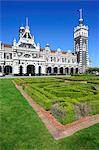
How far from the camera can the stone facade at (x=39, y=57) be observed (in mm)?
73250

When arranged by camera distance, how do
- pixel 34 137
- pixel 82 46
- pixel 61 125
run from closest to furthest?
pixel 34 137, pixel 61 125, pixel 82 46

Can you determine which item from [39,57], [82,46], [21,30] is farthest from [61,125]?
[82,46]

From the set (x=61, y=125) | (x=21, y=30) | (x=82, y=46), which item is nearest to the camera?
(x=61, y=125)

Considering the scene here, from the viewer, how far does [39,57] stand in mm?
81375

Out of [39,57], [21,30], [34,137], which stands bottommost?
[34,137]

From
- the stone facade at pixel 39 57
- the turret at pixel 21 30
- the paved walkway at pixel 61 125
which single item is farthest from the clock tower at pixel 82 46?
the paved walkway at pixel 61 125

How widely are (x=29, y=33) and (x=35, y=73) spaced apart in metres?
18.7

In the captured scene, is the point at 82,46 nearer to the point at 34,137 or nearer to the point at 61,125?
the point at 61,125

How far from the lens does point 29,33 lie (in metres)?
80.6

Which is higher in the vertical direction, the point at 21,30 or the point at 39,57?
the point at 21,30

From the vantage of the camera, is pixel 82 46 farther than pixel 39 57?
Yes

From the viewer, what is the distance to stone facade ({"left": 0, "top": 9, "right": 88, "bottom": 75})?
7325 cm

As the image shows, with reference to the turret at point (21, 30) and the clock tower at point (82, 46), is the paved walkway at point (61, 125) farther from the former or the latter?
the clock tower at point (82, 46)

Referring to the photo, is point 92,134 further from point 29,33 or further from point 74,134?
point 29,33
